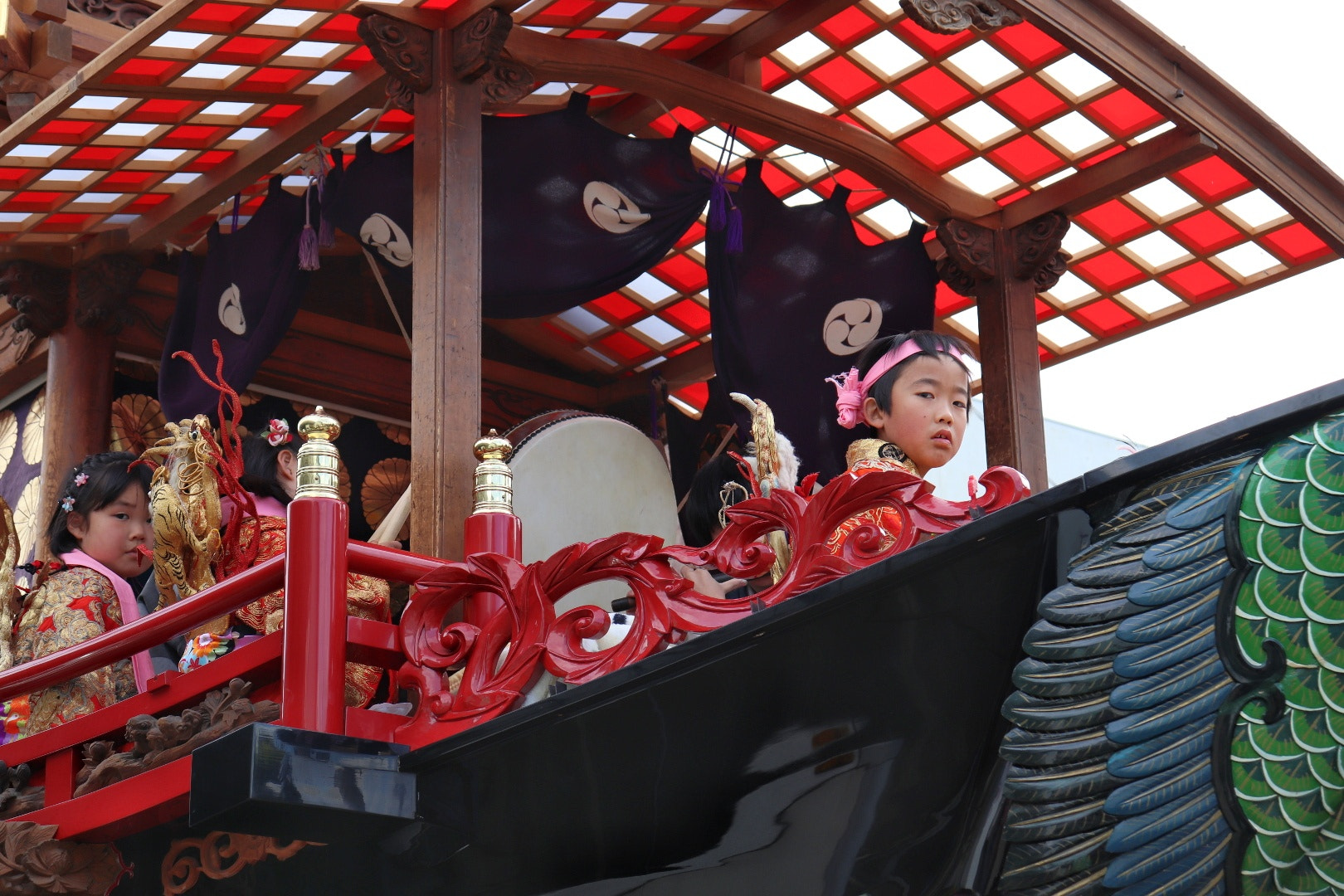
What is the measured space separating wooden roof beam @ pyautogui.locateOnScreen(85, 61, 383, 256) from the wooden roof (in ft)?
0.03

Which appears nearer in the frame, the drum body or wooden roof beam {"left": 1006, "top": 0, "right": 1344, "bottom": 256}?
wooden roof beam {"left": 1006, "top": 0, "right": 1344, "bottom": 256}

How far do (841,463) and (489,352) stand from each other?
2.22 metres

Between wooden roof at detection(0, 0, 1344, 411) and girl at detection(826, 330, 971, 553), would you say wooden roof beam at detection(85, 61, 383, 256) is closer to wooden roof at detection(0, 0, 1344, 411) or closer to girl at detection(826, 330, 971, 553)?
wooden roof at detection(0, 0, 1344, 411)

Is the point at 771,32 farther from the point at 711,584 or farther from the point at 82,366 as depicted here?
the point at 82,366

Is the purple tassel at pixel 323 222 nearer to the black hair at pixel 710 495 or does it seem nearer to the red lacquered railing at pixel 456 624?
the black hair at pixel 710 495

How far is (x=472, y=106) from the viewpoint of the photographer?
514 cm

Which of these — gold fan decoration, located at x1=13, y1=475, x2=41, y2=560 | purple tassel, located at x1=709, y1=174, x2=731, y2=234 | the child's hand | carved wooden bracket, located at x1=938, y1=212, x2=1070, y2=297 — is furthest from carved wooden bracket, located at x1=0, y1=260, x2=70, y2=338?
carved wooden bracket, located at x1=938, y1=212, x2=1070, y2=297

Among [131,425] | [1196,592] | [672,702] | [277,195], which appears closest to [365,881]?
[672,702]

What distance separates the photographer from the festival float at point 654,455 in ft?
8.80

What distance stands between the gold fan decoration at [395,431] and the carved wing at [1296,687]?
5.57 metres

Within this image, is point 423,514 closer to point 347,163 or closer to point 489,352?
point 347,163

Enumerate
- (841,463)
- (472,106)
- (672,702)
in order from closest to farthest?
1. (672,702)
2. (472,106)
3. (841,463)

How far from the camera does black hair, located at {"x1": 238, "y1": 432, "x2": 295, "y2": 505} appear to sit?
5.45 metres

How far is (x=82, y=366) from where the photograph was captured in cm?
685
